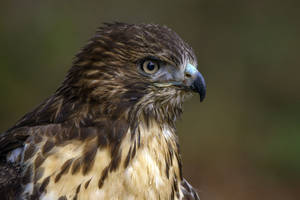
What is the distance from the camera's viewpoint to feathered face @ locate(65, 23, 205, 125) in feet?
10.3

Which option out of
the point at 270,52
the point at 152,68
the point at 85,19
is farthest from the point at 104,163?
the point at 270,52

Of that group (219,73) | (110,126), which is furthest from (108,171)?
(219,73)

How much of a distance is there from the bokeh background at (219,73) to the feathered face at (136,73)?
4741 mm

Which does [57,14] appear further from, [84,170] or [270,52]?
[84,170]

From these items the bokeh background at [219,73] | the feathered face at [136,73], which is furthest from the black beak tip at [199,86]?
the bokeh background at [219,73]

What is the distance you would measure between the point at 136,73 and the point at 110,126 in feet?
1.11

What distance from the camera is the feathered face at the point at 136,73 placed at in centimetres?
315

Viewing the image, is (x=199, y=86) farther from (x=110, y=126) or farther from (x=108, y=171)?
(x=108, y=171)

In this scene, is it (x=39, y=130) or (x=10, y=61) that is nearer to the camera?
(x=39, y=130)

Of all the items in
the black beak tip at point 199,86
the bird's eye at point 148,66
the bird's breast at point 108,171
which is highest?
the bird's eye at point 148,66

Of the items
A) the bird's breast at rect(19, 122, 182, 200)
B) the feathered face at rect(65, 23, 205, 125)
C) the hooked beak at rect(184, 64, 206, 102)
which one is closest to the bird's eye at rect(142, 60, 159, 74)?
the feathered face at rect(65, 23, 205, 125)

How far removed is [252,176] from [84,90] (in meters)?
5.57

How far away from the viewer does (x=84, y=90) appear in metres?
3.18

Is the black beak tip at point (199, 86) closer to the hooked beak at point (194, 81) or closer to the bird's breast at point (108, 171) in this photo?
the hooked beak at point (194, 81)
